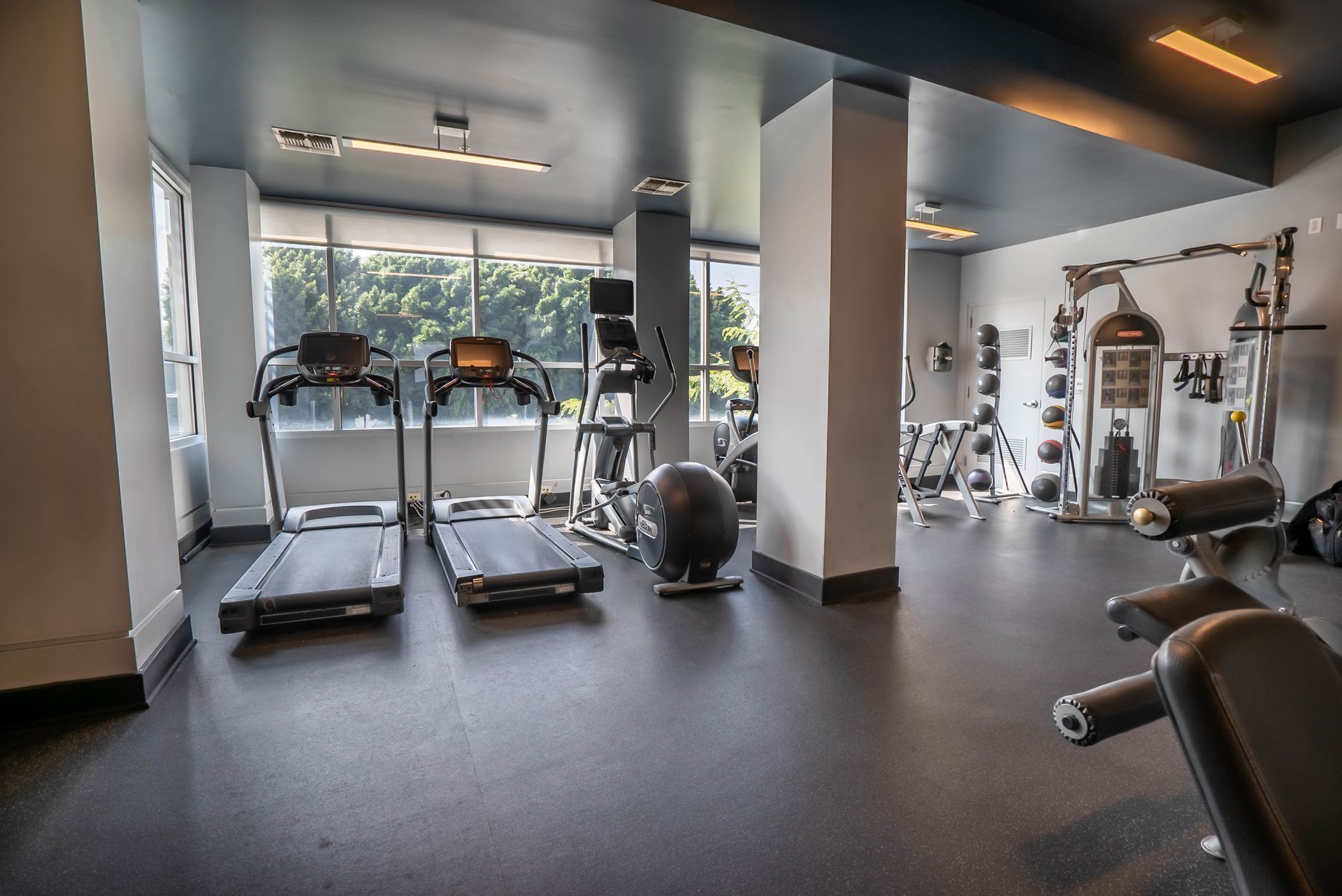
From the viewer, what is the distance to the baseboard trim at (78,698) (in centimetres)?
248

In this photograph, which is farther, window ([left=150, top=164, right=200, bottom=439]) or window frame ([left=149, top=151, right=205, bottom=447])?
window frame ([left=149, top=151, right=205, bottom=447])

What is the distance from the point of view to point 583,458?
5.55m

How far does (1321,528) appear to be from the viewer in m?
4.69

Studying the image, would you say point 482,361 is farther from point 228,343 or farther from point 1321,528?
point 1321,528

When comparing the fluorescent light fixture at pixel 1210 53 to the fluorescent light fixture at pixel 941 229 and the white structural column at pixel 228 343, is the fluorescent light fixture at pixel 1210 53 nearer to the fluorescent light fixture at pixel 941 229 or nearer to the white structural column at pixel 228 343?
the fluorescent light fixture at pixel 941 229

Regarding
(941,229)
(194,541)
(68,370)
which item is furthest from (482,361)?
(941,229)

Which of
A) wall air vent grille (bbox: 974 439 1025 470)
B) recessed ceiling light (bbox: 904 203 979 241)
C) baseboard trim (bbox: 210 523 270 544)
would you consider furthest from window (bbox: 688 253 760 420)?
baseboard trim (bbox: 210 523 270 544)

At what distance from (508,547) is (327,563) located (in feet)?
3.56

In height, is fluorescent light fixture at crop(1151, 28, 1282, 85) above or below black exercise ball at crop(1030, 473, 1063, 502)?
above

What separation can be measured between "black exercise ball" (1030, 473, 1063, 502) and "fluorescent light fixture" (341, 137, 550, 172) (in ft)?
17.7

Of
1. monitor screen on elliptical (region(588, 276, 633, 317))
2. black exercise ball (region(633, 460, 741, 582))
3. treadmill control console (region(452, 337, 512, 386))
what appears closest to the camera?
black exercise ball (region(633, 460, 741, 582))

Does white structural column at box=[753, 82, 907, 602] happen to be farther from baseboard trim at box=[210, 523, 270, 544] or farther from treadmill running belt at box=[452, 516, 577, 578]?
baseboard trim at box=[210, 523, 270, 544]

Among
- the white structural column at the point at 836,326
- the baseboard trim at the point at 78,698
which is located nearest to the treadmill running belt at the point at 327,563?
the baseboard trim at the point at 78,698

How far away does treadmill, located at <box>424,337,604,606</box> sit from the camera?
12.6 feet
